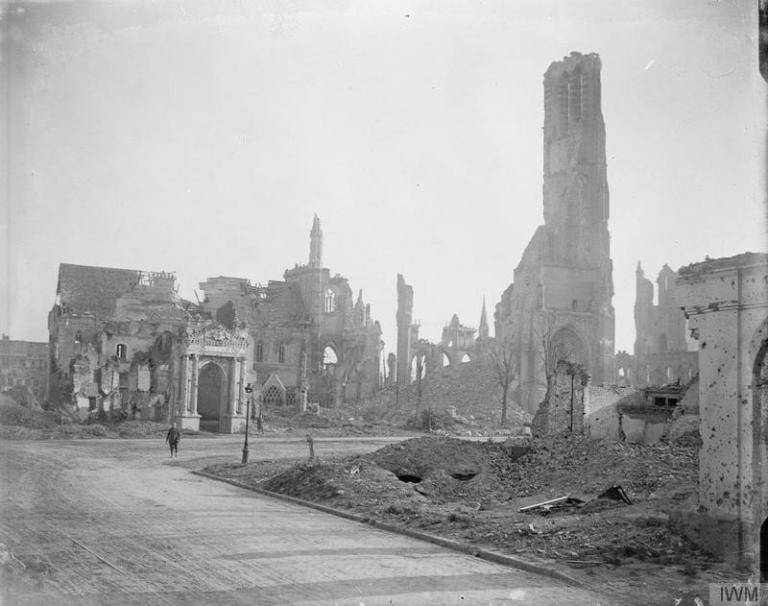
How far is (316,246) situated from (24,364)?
28783 mm

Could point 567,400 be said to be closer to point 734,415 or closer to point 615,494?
point 615,494

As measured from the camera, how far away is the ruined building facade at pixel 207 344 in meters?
43.6

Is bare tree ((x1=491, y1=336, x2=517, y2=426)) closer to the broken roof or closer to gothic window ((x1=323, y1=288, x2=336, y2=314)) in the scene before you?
Result: gothic window ((x1=323, y1=288, x2=336, y2=314))

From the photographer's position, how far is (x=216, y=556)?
1201 centimetres

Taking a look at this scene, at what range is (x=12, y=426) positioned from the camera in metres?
37.5

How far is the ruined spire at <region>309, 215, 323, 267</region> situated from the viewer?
245 ft

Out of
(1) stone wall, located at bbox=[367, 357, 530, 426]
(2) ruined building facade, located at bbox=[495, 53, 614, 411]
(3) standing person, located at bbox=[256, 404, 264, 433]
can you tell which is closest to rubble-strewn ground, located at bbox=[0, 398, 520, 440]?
(3) standing person, located at bbox=[256, 404, 264, 433]

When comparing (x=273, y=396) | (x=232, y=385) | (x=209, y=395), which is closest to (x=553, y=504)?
(x=232, y=385)

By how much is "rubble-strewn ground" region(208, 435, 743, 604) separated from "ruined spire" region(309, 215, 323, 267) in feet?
162

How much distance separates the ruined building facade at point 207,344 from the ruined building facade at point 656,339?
25222mm

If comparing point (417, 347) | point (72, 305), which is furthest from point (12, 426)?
point (417, 347)

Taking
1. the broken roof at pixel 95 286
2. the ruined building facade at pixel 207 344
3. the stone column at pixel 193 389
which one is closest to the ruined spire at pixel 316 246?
the ruined building facade at pixel 207 344

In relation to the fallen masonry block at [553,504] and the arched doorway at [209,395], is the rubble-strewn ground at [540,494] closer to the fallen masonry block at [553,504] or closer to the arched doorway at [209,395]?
the fallen masonry block at [553,504]

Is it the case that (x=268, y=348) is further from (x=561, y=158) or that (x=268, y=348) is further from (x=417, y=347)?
(x=561, y=158)
